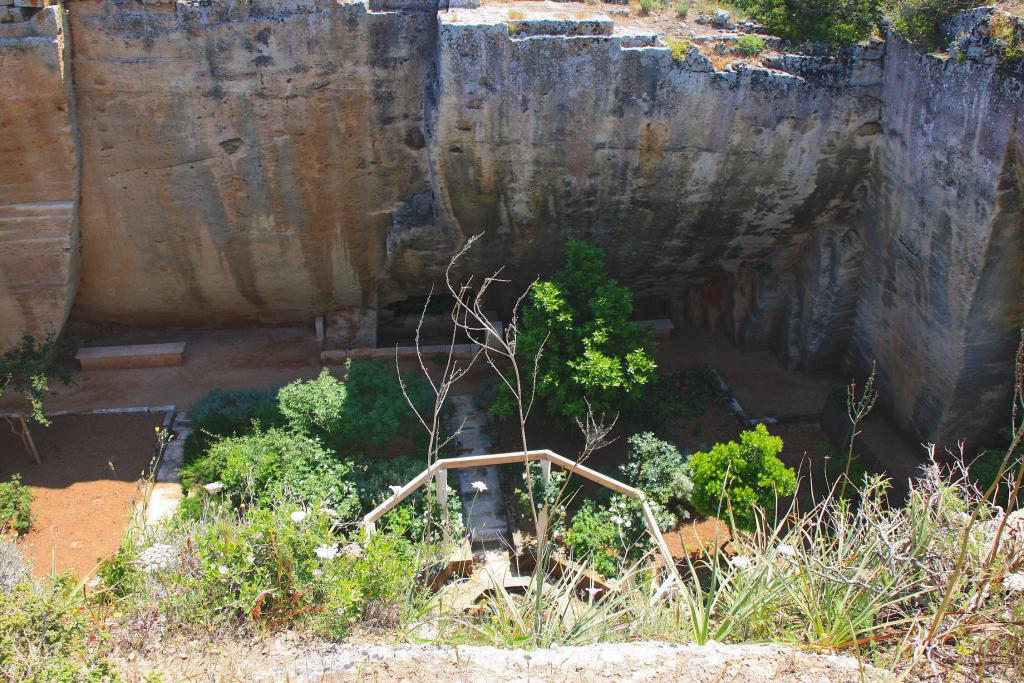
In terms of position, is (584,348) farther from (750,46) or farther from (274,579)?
(274,579)

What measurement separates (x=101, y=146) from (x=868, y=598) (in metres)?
9.00

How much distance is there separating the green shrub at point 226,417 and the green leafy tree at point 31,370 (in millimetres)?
1512

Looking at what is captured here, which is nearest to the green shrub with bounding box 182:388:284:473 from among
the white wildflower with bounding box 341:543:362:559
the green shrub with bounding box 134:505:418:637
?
the white wildflower with bounding box 341:543:362:559

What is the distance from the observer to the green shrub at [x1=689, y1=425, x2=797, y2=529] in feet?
26.6

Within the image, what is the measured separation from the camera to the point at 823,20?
32.1 ft

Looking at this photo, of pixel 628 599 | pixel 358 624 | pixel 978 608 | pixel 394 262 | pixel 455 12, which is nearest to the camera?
pixel 978 608

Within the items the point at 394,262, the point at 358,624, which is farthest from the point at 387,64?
the point at 358,624

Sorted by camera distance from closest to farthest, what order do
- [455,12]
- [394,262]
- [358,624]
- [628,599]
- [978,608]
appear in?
[978,608] → [358,624] → [628,599] → [455,12] → [394,262]

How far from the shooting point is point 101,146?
32.5 ft

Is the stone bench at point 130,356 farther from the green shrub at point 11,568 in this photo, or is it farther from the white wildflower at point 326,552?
the white wildflower at point 326,552

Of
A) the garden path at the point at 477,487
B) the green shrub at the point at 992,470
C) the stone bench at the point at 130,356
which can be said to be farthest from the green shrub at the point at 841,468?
the stone bench at the point at 130,356

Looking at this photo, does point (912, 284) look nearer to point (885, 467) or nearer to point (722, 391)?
point (885, 467)

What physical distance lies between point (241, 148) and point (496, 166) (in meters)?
2.92

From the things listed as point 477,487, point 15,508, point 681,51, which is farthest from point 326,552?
point 681,51
